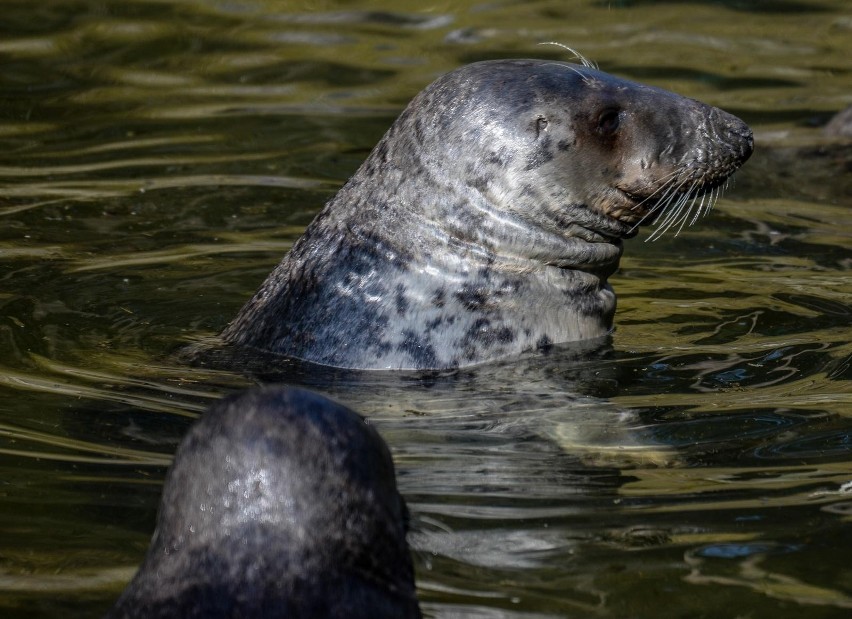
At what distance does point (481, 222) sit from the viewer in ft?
22.7

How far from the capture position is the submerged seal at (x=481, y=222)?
675 cm

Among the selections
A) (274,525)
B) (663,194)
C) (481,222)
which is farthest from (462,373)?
(274,525)

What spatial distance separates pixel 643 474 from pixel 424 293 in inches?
70.1

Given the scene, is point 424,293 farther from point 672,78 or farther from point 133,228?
point 672,78

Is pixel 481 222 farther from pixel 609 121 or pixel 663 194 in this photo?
pixel 663 194

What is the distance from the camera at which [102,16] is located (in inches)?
551

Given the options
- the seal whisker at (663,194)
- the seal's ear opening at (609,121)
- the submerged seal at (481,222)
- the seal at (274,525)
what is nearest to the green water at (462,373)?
the submerged seal at (481,222)

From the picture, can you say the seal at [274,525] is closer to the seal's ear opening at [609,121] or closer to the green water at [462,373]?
the green water at [462,373]

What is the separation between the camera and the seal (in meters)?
3.68

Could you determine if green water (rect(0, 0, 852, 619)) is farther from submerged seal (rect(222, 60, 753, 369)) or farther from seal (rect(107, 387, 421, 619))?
seal (rect(107, 387, 421, 619))

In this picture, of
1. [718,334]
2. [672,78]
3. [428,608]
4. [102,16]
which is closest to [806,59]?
[672,78]

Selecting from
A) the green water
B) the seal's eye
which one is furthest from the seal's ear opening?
the green water

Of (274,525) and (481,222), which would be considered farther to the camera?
(481,222)

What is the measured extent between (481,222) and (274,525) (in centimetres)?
333
